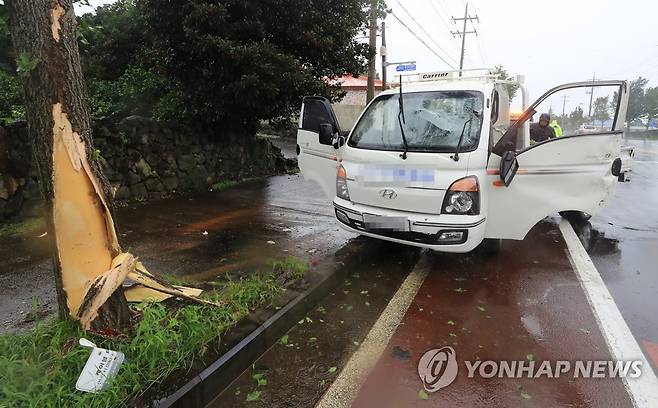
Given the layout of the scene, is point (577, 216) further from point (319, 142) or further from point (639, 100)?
point (639, 100)

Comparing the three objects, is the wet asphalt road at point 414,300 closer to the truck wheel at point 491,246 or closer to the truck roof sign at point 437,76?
the truck wheel at point 491,246

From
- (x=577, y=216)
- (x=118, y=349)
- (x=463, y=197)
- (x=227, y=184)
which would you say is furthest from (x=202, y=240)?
(x=577, y=216)

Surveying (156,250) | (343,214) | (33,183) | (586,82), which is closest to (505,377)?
(343,214)

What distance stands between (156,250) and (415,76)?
377 centimetres

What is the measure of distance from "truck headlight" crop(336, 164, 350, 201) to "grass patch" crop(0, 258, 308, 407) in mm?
1901

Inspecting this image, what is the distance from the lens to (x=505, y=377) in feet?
8.96

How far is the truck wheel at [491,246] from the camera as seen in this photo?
4.90 metres

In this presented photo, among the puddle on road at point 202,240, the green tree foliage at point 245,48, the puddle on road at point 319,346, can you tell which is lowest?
the puddle on road at point 319,346

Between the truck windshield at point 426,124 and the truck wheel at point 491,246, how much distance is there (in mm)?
1346

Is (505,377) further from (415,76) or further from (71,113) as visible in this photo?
(415,76)

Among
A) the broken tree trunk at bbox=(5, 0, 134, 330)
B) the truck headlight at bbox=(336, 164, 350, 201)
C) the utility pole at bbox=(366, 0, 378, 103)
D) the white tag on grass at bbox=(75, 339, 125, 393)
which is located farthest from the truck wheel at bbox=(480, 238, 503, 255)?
the utility pole at bbox=(366, 0, 378, 103)

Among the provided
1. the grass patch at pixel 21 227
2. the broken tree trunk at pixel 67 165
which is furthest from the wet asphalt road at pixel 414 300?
the broken tree trunk at pixel 67 165

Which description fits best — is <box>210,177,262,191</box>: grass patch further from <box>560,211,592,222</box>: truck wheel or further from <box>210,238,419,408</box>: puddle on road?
<box>560,211,592,222</box>: truck wheel

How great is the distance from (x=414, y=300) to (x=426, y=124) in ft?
6.05
